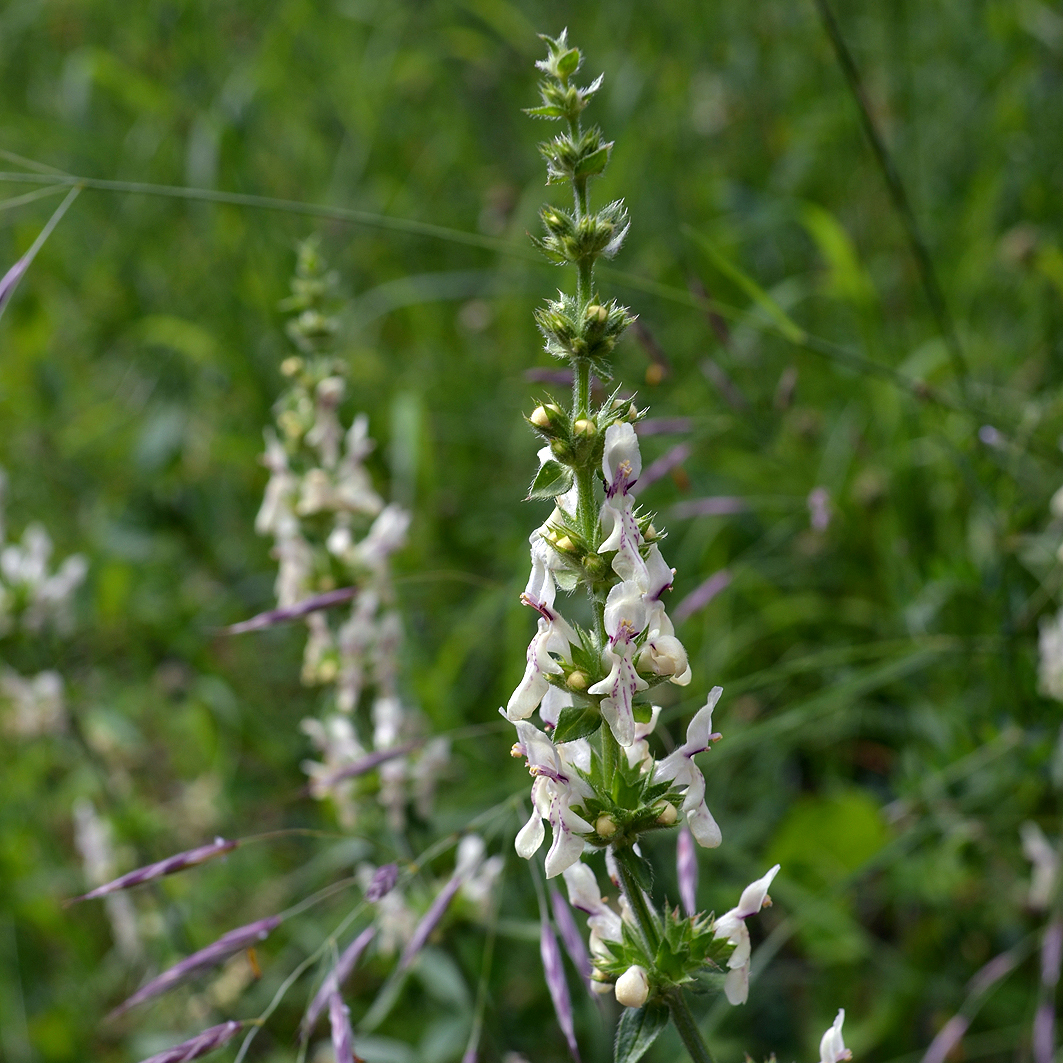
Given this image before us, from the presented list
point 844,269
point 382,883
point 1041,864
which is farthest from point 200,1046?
point 844,269

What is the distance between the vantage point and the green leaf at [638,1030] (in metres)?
1.08

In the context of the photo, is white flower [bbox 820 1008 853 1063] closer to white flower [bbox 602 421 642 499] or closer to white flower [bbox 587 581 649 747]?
white flower [bbox 587 581 649 747]

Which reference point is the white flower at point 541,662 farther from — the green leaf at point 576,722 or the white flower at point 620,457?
the white flower at point 620,457

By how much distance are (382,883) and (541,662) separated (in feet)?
1.47

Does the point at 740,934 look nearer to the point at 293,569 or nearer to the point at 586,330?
the point at 586,330

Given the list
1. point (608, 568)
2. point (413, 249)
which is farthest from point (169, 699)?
point (608, 568)

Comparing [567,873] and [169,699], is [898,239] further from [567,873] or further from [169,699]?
[567,873]

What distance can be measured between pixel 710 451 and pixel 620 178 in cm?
100

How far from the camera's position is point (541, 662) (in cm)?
108

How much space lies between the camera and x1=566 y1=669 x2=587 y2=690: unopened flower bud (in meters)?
1.07

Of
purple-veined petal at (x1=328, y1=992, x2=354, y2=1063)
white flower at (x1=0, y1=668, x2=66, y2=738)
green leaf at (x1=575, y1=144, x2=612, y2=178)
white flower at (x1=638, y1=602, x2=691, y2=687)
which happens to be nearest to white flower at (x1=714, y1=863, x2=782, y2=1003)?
white flower at (x1=638, y1=602, x2=691, y2=687)

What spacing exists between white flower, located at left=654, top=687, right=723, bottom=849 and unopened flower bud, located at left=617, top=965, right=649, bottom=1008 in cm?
15

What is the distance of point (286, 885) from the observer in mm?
2740

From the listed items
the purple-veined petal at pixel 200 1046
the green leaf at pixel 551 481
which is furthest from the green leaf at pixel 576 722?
the purple-veined petal at pixel 200 1046
